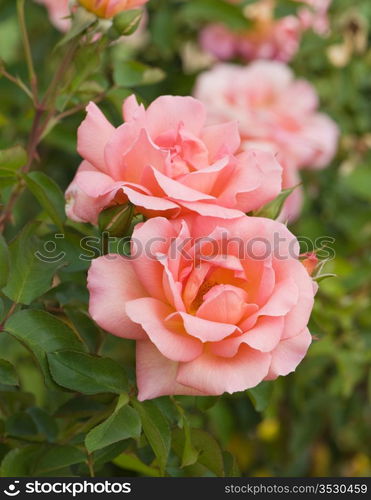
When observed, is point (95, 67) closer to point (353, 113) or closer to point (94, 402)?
point (94, 402)

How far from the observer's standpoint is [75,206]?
784 mm

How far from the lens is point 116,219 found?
2.46 ft

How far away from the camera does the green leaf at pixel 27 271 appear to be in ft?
2.58

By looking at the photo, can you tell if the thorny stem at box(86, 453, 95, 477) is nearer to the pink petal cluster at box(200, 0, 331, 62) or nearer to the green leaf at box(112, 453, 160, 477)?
the green leaf at box(112, 453, 160, 477)

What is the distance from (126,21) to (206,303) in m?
0.35

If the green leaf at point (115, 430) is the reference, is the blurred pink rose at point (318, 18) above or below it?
below

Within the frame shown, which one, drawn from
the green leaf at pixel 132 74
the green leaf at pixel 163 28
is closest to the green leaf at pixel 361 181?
the green leaf at pixel 163 28

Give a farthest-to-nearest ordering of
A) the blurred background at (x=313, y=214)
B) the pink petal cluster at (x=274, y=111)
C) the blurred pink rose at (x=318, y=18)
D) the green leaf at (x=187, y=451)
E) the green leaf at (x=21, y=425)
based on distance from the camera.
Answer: the blurred pink rose at (x=318, y=18) → the pink petal cluster at (x=274, y=111) → the blurred background at (x=313, y=214) → the green leaf at (x=21, y=425) → the green leaf at (x=187, y=451)

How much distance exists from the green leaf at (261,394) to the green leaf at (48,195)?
26 cm

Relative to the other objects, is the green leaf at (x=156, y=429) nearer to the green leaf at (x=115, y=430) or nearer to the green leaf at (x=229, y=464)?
the green leaf at (x=115, y=430)

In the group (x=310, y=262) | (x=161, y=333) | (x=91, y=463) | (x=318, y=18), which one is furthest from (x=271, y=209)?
(x=318, y=18)

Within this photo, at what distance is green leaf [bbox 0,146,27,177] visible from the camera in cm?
83

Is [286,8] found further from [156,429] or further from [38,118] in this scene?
[156,429]

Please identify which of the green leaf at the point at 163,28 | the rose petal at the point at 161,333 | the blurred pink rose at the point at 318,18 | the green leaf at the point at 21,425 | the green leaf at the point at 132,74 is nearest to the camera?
the rose petal at the point at 161,333
